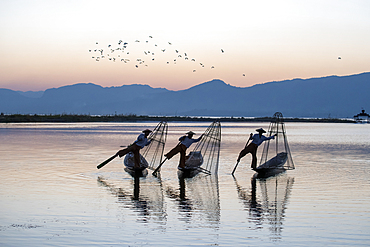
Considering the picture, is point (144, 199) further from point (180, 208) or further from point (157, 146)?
point (157, 146)

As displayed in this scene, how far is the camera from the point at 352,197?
43.7 ft

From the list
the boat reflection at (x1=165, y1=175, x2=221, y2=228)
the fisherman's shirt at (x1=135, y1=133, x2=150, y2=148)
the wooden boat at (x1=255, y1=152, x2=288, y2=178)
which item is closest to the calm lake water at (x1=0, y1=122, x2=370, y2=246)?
the boat reflection at (x1=165, y1=175, x2=221, y2=228)

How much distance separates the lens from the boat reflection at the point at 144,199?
1096 centimetres

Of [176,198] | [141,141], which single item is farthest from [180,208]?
[141,141]

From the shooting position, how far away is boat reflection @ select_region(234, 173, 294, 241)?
A: 407 inches

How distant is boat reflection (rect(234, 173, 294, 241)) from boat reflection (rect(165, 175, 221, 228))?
84 cm

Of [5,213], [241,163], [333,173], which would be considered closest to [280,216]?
[5,213]

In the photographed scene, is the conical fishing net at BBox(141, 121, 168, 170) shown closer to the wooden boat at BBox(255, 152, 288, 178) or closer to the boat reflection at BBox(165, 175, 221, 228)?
the boat reflection at BBox(165, 175, 221, 228)

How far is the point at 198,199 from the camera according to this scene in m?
13.2

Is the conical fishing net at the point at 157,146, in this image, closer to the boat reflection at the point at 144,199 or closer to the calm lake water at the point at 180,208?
the calm lake water at the point at 180,208

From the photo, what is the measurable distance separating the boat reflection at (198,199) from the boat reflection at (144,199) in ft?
1.45

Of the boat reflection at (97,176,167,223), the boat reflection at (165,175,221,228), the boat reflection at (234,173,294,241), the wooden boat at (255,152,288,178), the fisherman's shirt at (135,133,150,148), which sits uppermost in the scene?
the fisherman's shirt at (135,133,150,148)

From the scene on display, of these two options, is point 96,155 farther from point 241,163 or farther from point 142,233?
point 142,233

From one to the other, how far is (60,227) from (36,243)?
1128 millimetres
